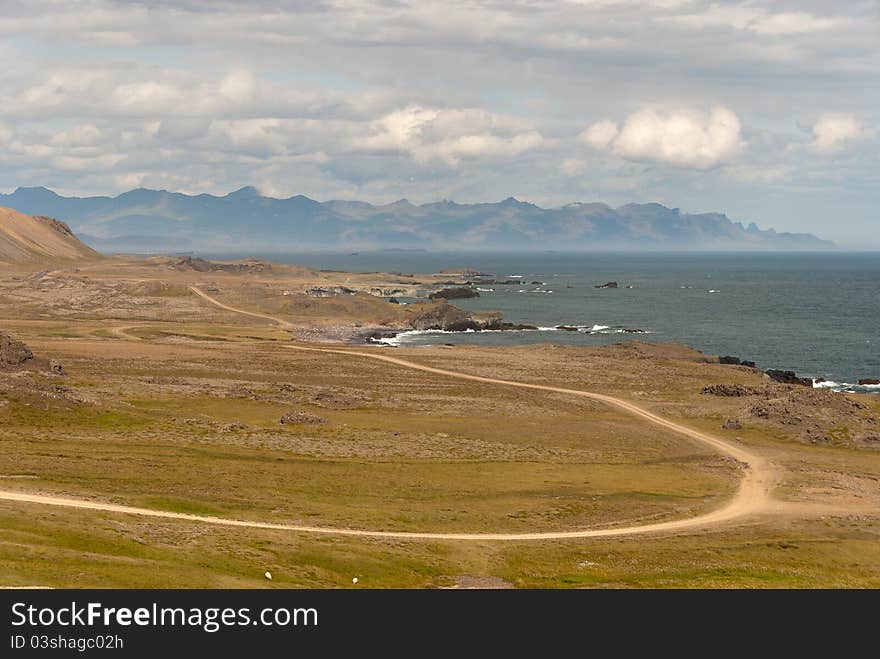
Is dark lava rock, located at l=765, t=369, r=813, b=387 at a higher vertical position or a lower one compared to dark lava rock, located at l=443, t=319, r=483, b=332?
lower

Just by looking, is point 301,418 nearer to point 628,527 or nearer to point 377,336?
point 628,527

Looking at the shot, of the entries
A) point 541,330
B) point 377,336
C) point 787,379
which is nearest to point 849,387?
point 787,379

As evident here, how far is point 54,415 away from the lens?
211ft

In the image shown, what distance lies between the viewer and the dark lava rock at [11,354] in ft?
251

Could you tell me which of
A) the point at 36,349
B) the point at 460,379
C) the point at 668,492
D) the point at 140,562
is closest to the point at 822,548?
the point at 668,492

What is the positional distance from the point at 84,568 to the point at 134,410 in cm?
3946

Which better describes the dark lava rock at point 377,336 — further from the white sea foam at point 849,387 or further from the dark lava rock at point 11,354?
the white sea foam at point 849,387

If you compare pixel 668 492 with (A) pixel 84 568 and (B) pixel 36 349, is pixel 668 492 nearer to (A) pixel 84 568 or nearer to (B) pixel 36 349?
(A) pixel 84 568

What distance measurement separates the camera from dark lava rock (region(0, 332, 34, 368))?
7662 cm

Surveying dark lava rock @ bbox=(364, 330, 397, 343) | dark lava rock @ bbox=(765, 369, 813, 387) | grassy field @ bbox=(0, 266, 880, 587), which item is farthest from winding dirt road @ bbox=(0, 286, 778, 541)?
dark lava rock @ bbox=(364, 330, 397, 343)

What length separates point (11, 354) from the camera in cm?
7794

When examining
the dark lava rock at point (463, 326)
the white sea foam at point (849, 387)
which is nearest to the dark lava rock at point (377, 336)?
the dark lava rock at point (463, 326)

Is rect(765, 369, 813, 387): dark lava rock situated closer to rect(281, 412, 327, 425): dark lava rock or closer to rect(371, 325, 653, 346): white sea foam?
rect(371, 325, 653, 346): white sea foam

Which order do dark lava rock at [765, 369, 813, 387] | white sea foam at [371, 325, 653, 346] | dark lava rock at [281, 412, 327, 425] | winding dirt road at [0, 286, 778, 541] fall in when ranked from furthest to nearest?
white sea foam at [371, 325, 653, 346] < dark lava rock at [765, 369, 813, 387] < dark lava rock at [281, 412, 327, 425] < winding dirt road at [0, 286, 778, 541]
